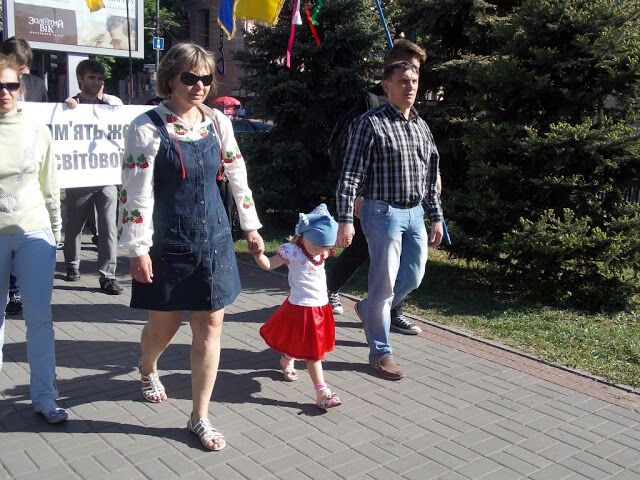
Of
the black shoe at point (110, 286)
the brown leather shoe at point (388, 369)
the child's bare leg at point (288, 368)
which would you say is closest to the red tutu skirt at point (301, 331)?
the child's bare leg at point (288, 368)

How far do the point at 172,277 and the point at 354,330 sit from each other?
→ 8.62 feet

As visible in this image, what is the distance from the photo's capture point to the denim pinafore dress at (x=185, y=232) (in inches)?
139

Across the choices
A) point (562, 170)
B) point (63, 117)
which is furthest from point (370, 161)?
point (63, 117)

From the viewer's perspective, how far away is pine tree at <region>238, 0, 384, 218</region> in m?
9.78

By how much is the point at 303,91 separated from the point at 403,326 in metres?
5.06

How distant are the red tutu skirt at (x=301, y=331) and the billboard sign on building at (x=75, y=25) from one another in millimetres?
6153

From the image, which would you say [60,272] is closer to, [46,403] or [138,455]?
[46,403]

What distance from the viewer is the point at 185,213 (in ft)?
11.7

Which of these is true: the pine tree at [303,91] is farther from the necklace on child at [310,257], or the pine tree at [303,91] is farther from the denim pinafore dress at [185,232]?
the denim pinafore dress at [185,232]

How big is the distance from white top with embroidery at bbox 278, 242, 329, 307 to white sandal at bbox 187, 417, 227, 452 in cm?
102

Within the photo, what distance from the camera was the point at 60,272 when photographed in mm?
7535

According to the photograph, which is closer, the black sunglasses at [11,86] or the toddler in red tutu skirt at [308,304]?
the black sunglasses at [11,86]

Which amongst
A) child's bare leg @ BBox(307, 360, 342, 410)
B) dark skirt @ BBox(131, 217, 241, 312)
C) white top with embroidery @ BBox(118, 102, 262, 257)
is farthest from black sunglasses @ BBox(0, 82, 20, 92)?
child's bare leg @ BBox(307, 360, 342, 410)

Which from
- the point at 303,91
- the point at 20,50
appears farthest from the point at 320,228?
the point at 303,91
